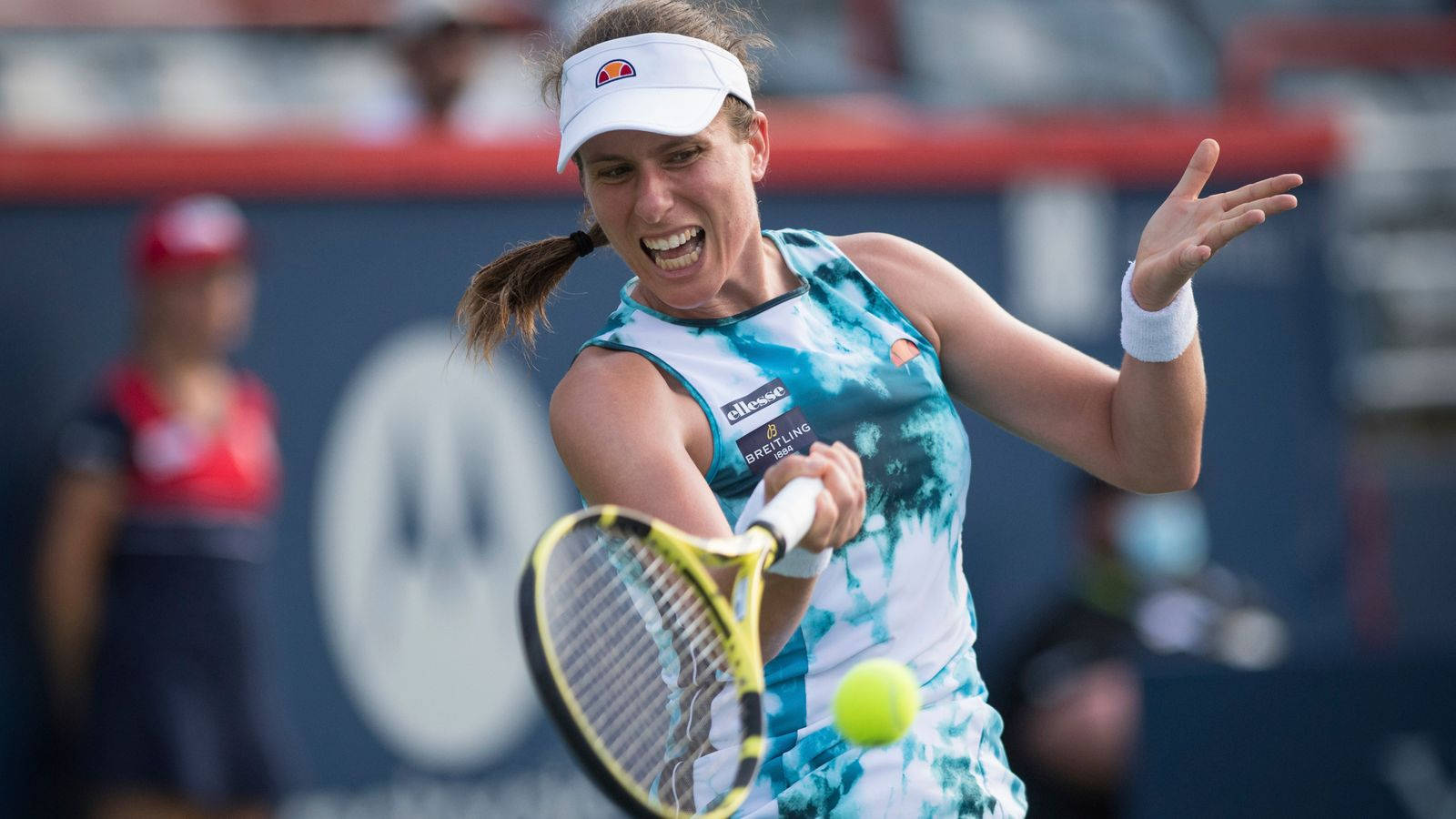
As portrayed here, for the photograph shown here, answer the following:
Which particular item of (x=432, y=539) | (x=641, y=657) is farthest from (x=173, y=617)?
(x=641, y=657)

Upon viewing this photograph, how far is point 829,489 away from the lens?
2533 millimetres

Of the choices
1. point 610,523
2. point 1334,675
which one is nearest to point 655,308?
point 610,523

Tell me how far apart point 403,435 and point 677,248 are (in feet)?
→ 12.3

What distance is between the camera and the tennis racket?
230cm

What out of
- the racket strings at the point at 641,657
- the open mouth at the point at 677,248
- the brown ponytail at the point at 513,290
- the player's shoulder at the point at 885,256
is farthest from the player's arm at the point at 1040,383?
the racket strings at the point at 641,657

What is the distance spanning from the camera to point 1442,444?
10.2m

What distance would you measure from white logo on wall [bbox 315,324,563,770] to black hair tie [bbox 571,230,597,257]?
3.38m

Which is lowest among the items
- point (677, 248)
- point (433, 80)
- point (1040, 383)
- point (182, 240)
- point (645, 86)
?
point (1040, 383)

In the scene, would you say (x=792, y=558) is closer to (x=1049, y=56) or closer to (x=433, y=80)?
(x=433, y=80)

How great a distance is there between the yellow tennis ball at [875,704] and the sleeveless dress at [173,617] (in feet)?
11.3

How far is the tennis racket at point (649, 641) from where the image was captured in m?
2.30

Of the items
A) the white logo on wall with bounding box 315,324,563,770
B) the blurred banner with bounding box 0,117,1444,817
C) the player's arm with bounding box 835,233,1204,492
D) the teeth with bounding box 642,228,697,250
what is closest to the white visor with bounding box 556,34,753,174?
the teeth with bounding box 642,228,697,250

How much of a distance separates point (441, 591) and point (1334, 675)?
111 inches

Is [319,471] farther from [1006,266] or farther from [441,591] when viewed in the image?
[1006,266]
